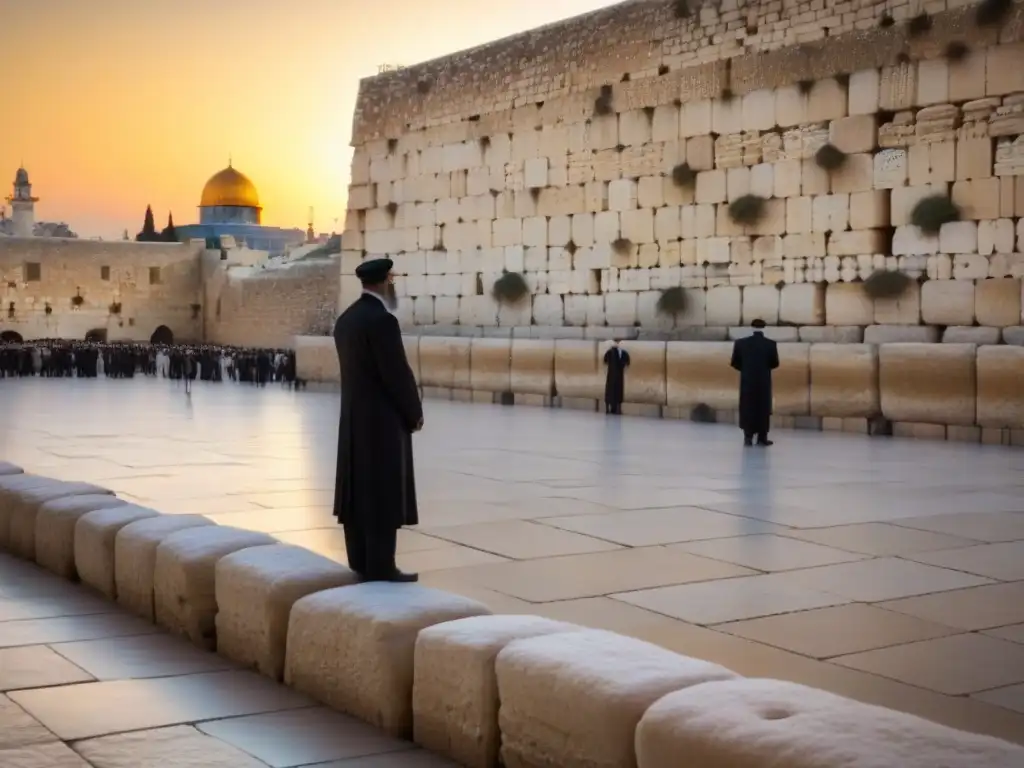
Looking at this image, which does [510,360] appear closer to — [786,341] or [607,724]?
[786,341]

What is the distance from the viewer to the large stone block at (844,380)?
45.7 ft

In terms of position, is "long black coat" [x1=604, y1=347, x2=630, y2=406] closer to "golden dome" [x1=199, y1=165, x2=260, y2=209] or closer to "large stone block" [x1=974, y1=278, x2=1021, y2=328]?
"large stone block" [x1=974, y1=278, x2=1021, y2=328]

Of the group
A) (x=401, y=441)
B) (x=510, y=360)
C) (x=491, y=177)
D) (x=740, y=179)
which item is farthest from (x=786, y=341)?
(x=401, y=441)

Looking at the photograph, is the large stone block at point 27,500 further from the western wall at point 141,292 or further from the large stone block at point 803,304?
the western wall at point 141,292

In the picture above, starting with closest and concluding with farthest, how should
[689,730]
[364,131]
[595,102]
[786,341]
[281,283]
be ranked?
1. [689,730]
2. [786,341]
3. [595,102]
4. [364,131]
5. [281,283]

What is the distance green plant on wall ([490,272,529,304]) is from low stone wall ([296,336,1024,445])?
2.37 feet

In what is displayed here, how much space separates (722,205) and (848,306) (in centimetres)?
233

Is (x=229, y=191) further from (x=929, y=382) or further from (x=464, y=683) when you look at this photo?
(x=464, y=683)

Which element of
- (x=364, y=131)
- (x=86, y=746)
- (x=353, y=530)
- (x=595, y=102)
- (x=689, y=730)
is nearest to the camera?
(x=689, y=730)

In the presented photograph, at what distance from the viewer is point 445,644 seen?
350 centimetres

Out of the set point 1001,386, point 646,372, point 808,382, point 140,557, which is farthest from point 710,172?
point 140,557

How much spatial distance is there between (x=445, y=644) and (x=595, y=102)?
50.5 ft

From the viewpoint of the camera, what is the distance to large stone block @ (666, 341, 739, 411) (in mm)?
15508

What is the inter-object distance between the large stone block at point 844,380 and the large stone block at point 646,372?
7.90ft
